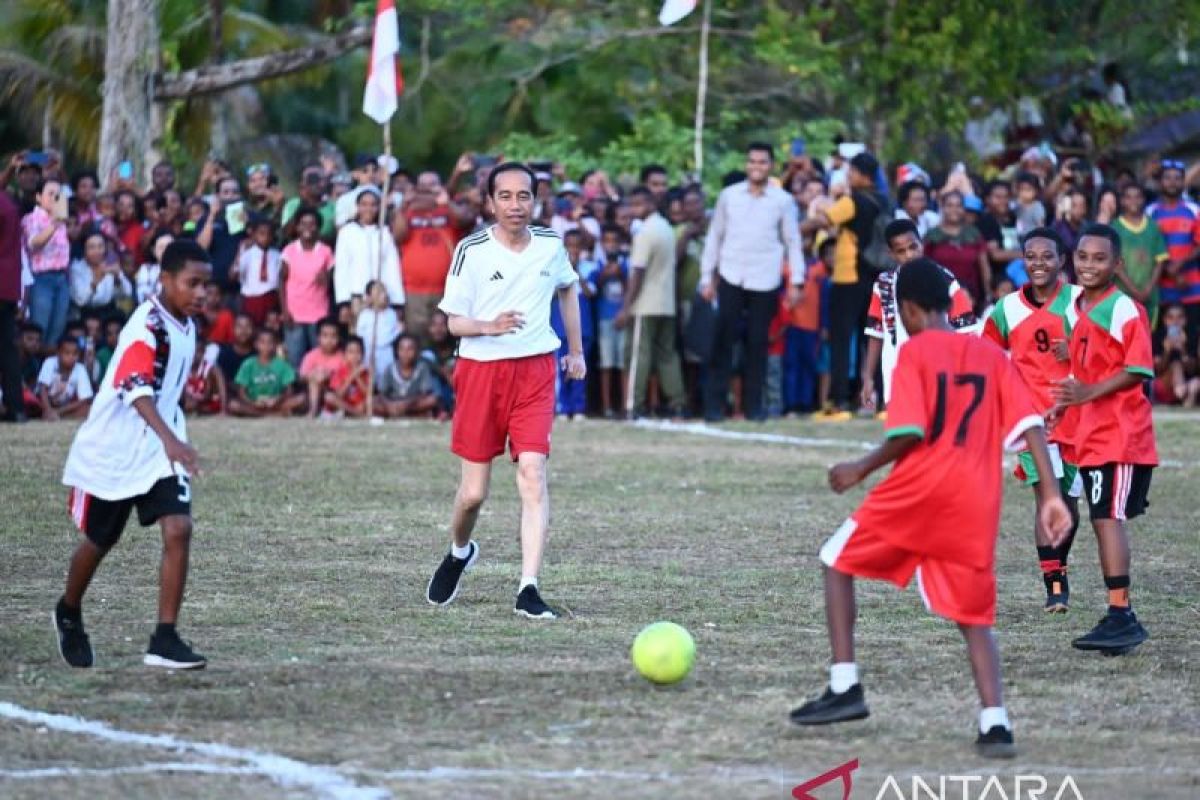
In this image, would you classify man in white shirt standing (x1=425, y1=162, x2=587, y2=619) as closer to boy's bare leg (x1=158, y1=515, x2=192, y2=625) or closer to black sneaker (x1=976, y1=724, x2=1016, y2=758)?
boy's bare leg (x1=158, y1=515, x2=192, y2=625)

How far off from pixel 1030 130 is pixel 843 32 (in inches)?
122

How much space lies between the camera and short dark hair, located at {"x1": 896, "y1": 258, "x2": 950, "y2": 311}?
730cm

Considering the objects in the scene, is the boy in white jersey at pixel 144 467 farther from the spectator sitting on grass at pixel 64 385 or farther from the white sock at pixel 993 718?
the spectator sitting on grass at pixel 64 385

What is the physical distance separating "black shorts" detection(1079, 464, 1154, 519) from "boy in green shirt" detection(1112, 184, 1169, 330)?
11185mm

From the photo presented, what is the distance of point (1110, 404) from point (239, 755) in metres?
4.36

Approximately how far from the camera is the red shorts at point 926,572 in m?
7.13

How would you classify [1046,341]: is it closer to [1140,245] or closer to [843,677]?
[843,677]

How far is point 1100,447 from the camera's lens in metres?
9.36

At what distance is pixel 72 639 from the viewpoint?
8.22 metres

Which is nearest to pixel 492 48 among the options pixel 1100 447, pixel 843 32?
pixel 843 32

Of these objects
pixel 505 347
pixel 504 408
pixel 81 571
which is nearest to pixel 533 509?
pixel 504 408

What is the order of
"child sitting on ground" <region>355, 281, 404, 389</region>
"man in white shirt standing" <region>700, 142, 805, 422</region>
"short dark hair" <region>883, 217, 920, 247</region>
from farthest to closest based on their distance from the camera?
1. "child sitting on ground" <region>355, 281, 404, 389</region>
2. "man in white shirt standing" <region>700, 142, 805, 422</region>
3. "short dark hair" <region>883, 217, 920, 247</region>

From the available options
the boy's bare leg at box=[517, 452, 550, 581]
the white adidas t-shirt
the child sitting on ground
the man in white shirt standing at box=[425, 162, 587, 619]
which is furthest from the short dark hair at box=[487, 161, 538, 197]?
the child sitting on ground

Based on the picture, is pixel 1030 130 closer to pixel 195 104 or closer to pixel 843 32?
pixel 843 32
